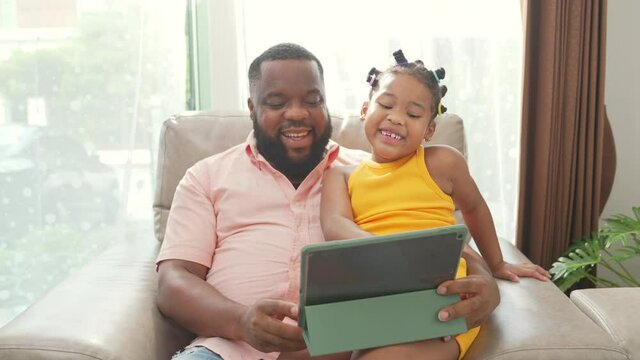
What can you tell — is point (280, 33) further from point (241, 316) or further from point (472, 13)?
point (241, 316)

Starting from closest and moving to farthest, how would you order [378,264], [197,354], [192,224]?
[378,264] < [197,354] < [192,224]

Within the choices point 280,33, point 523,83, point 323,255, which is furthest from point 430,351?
point 280,33

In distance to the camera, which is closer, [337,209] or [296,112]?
[337,209]

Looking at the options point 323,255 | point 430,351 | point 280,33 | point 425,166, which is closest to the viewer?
point 323,255

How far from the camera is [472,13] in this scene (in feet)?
8.57

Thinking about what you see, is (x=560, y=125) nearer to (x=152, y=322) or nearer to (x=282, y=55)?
(x=282, y=55)

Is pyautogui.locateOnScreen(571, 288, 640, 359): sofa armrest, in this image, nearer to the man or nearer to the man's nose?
the man

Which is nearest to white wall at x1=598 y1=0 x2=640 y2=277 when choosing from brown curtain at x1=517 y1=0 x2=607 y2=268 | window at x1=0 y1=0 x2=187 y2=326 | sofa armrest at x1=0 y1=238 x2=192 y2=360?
brown curtain at x1=517 y1=0 x2=607 y2=268

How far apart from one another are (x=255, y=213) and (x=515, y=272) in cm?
64

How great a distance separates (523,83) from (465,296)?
3.98ft

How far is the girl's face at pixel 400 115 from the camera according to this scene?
1603 mm

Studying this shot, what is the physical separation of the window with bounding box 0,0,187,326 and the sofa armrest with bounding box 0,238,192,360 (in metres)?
0.90

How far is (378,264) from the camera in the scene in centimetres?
127

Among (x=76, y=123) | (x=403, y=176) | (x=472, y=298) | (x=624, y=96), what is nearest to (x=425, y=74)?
(x=403, y=176)
